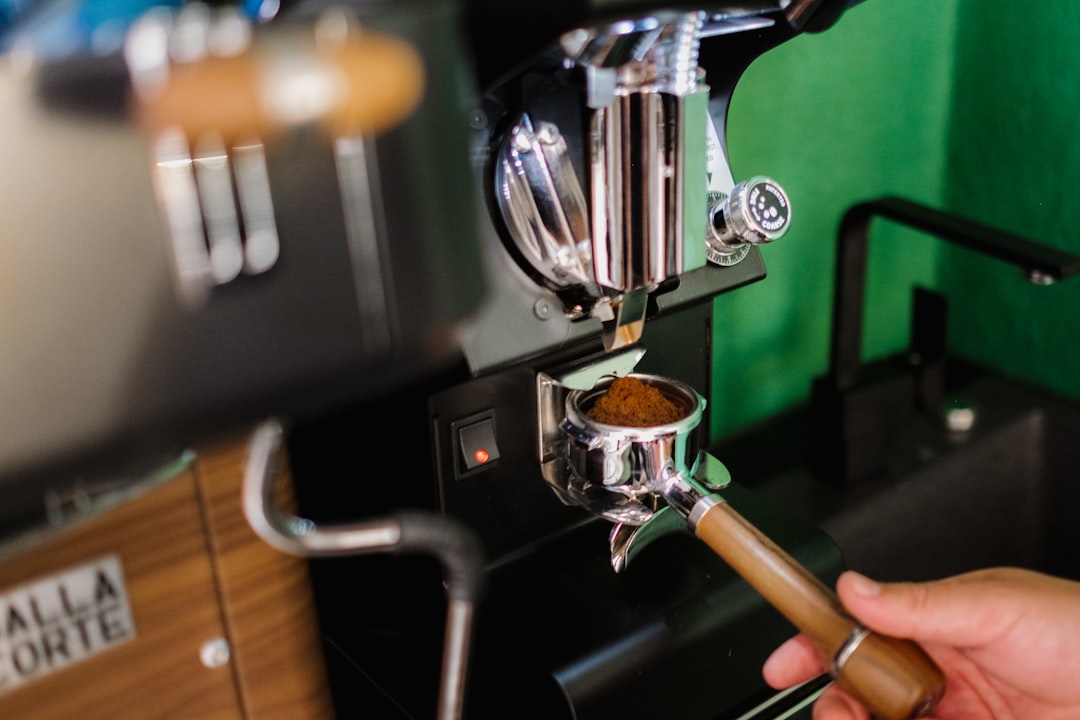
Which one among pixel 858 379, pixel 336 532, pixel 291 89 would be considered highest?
pixel 291 89

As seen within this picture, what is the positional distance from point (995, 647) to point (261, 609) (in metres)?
0.41

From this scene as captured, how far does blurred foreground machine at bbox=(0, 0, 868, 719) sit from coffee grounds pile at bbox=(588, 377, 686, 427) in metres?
0.02

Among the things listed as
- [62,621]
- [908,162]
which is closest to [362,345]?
[62,621]

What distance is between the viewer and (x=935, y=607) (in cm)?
52

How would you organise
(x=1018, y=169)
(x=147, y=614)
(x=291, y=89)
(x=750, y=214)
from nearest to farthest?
1. (x=291, y=89)
2. (x=147, y=614)
3. (x=750, y=214)
4. (x=1018, y=169)

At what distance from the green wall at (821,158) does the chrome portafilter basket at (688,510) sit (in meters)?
0.45

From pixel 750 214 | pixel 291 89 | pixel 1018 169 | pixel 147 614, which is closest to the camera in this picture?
pixel 291 89

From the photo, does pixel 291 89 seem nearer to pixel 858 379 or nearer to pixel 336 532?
pixel 336 532

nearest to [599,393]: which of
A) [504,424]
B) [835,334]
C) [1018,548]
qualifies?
[504,424]

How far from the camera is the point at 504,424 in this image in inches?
23.5

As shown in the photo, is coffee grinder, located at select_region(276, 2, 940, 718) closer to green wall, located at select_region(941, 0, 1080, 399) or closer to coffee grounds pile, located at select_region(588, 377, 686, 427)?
coffee grounds pile, located at select_region(588, 377, 686, 427)

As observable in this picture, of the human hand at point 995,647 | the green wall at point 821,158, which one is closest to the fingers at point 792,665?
the human hand at point 995,647

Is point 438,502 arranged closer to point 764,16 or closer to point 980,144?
point 764,16

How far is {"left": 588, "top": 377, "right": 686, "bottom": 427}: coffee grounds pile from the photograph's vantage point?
57cm
